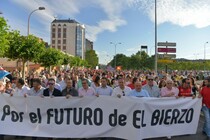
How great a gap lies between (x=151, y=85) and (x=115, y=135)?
2891 millimetres

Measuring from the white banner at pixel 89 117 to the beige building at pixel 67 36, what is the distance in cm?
15226

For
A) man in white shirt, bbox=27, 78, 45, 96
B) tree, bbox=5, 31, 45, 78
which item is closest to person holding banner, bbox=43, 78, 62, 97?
man in white shirt, bbox=27, 78, 45, 96

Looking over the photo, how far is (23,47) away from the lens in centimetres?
2733

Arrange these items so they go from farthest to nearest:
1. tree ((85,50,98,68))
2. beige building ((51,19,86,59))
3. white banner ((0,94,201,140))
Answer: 1. beige building ((51,19,86,59))
2. tree ((85,50,98,68))
3. white banner ((0,94,201,140))

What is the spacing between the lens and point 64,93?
26.1 feet

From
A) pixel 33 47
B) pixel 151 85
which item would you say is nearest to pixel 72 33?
pixel 33 47

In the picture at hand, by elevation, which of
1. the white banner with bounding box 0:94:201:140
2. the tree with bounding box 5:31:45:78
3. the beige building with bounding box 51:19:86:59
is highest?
the beige building with bounding box 51:19:86:59

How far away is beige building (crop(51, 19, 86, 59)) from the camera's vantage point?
527 ft

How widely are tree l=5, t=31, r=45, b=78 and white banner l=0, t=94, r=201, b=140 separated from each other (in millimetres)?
20259

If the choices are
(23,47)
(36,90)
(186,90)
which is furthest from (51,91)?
(23,47)

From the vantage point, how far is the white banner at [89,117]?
23.1ft

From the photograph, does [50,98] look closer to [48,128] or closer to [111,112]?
[48,128]

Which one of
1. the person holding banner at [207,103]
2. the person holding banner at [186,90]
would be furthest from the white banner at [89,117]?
the person holding banner at [186,90]

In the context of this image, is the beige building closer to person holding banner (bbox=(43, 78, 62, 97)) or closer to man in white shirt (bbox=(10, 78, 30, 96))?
man in white shirt (bbox=(10, 78, 30, 96))
